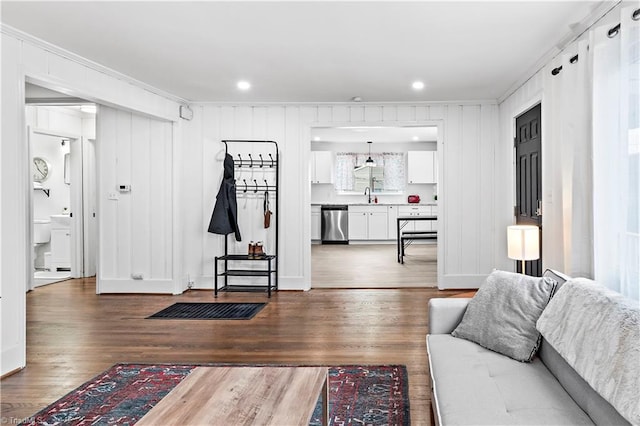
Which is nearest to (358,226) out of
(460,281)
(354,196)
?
(354,196)

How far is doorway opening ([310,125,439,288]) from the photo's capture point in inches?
400

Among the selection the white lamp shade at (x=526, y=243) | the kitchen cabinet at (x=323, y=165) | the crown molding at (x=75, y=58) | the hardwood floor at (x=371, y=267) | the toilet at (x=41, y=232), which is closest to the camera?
the crown molding at (x=75, y=58)

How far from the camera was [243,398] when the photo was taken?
1799mm

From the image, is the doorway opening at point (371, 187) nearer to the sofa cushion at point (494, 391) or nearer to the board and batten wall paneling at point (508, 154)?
the board and batten wall paneling at point (508, 154)

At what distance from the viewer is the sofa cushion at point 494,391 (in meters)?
1.58

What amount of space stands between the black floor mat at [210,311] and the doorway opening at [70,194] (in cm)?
255

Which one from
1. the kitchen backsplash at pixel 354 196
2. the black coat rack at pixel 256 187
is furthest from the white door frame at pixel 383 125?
the kitchen backsplash at pixel 354 196

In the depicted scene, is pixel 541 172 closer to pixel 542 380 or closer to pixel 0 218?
pixel 542 380

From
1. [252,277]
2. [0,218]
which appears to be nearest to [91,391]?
[0,218]

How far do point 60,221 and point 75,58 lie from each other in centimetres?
414

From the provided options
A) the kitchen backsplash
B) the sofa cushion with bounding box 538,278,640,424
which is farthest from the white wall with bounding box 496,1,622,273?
the kitchen backsplash

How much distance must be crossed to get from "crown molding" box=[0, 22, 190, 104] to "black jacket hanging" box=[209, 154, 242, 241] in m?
1.13

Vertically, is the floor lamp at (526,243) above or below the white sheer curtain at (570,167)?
below

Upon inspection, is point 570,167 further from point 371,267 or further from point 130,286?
point 130,286
